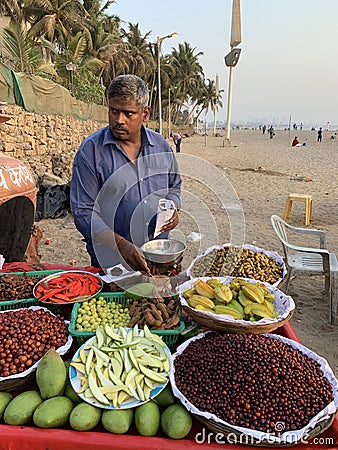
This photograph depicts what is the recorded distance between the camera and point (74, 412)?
1.30 m

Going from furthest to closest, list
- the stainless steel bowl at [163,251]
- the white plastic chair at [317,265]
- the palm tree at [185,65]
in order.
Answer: the palm tree at [185,65]
the white plastic chair at [317,265]
the stainless steel bowl at [163,251]

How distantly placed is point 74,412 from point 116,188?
1.47 metres

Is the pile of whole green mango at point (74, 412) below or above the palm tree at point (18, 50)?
below

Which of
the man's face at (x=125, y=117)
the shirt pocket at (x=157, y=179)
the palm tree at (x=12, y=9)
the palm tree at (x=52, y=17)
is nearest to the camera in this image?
the man's face at (x=125, y=117)

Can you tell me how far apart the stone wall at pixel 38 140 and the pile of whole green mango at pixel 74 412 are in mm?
6847

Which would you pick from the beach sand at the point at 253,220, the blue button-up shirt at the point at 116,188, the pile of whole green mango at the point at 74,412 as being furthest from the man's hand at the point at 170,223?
the pile of whole green mango at the point at 74,412

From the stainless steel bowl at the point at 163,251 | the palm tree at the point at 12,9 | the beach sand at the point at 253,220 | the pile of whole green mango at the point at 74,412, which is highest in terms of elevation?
the palm tree at the point at 12,9

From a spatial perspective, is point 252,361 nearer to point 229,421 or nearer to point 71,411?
point 229,421

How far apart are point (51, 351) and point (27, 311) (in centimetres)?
41

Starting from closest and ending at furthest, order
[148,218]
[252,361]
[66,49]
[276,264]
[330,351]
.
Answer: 1. [252,361]
2. [148,218]
3. [276,264]
4. [330,351]
5. [66,49]

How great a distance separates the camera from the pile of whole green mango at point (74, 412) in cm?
128

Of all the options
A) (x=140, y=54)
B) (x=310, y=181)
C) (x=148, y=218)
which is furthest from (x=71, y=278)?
(x=140, y=54)

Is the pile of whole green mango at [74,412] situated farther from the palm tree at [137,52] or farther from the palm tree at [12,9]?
the palm tree at [137,52]

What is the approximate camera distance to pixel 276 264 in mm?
2768
